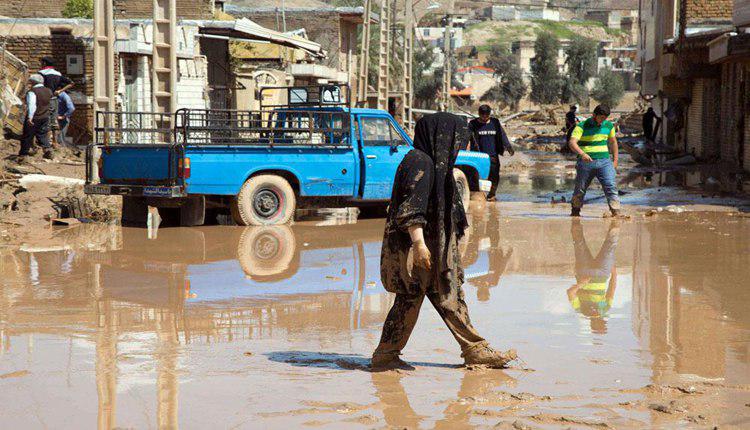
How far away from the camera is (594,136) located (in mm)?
15180

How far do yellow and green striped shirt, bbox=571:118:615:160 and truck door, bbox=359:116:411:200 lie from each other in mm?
2735

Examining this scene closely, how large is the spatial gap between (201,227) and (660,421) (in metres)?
10.8

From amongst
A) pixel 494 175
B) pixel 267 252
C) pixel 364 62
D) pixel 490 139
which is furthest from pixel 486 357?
pixel 364 62

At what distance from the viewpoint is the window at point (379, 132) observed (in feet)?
52.0

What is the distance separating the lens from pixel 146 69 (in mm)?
27578

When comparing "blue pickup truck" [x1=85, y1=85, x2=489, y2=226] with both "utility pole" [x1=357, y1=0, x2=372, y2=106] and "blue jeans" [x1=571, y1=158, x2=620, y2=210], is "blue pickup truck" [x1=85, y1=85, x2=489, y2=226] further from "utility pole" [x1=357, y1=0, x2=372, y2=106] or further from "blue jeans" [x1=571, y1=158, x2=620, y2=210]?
"utility pole" [x1=357, y1=0, x2=372, y2=106]

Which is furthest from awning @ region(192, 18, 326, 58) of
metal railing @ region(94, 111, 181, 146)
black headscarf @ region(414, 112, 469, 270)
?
black headscarf @ region(414, 112, 469, 270)

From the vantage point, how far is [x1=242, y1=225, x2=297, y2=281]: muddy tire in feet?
35.7

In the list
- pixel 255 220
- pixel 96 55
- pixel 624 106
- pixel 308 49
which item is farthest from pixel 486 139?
pixel 624 106

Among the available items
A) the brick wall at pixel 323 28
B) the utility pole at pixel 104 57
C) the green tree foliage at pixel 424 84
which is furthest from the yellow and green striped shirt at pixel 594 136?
the green tree foliage at pixel 424 84

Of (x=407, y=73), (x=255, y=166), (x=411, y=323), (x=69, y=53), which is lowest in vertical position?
(x=411, y=323)

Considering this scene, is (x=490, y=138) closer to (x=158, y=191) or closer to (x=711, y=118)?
(x=158, y=191)

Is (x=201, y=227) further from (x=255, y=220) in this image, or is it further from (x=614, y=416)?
(x=614, y=416)

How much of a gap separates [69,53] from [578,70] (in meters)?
72.6
